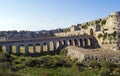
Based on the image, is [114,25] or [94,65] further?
[114,25]

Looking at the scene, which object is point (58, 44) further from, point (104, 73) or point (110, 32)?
point (104, 73)

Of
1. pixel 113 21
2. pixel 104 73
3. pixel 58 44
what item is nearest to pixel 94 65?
pixel 104 73

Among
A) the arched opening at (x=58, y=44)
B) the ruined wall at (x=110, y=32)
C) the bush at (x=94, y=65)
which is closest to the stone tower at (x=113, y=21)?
the ruined wall at (x=110, y=32)

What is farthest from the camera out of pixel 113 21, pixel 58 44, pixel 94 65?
pixel 113 21

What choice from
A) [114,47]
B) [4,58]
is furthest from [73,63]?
[114,47]

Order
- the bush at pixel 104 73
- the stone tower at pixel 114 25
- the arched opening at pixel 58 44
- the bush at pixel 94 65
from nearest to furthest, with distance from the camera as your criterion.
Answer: the bush at pixel 104 73 → the bush at pixel 94 65 → the stone tower at pixel 114 25 → the arched opening at pixel 58 44

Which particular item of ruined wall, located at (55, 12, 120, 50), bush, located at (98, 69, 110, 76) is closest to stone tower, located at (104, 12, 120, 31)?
ruined wall, located at (55, 12, 120, 50)

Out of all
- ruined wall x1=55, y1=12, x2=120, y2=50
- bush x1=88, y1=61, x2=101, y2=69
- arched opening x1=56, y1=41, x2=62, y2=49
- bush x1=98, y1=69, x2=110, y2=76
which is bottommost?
bush x1=98, y1=69, x2=110, y2=76

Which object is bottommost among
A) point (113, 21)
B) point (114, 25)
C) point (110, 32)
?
point (110, 32)

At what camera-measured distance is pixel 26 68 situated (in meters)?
40.6

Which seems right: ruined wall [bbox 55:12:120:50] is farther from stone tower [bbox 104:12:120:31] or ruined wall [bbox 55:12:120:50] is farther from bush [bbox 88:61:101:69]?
bush [bbox 88:61:101:69]

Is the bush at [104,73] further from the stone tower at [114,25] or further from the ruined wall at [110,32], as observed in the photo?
the ruined wall at [110,32]

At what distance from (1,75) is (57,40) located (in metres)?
38.2

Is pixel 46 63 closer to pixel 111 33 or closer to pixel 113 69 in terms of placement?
pixel 113 69
